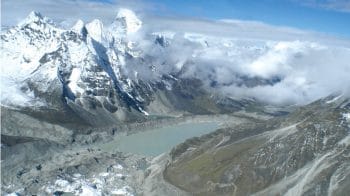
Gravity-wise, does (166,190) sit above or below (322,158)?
below

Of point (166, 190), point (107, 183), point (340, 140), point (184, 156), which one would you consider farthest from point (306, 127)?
point (107, 183)

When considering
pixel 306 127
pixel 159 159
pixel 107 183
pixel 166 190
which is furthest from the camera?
pixel 159 159

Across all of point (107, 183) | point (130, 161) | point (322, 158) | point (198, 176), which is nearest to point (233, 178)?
point (198, 176)

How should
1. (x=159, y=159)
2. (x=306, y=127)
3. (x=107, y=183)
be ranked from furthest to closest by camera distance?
(x=159, y=159), (x=306, y=127), (x=107, y=183)

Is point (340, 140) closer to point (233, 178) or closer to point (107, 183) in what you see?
point (233, 178)

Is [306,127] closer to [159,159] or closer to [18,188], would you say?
[159,159]

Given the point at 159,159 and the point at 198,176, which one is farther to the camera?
the point at 159,159
